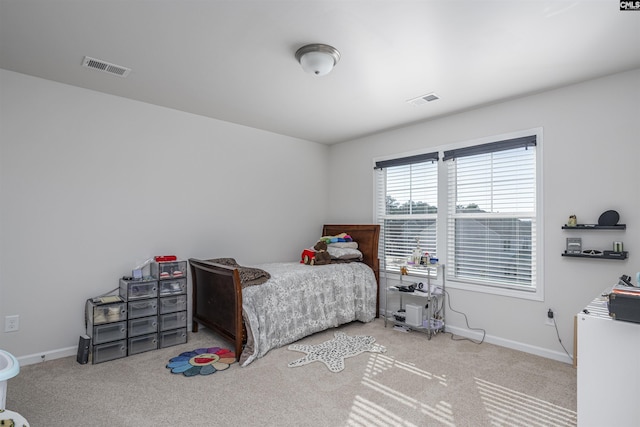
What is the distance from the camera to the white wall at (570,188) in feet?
8.92

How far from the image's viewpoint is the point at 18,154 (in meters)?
2.84

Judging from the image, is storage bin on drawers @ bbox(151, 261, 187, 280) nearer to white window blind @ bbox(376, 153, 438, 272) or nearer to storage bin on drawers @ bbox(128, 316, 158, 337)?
storage bin on drawers @ bbox(128, 316, 158, 337)

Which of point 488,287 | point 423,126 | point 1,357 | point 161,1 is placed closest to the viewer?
point 1,357

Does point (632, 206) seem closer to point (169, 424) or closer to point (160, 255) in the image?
point (169, 424)

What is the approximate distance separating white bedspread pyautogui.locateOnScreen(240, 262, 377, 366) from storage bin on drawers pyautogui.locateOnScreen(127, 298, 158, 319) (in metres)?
0.95

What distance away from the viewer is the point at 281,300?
3299mm

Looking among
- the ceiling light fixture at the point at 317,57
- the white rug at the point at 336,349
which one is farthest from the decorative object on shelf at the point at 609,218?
the ceiling light fixture at the point at 317,57

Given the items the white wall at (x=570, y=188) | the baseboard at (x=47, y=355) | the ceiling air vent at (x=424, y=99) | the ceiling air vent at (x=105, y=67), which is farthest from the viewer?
the ceiling air vent at (x=424, y=99)

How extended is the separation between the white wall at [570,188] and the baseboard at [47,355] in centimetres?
386

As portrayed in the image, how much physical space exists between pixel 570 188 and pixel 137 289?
13.4ft

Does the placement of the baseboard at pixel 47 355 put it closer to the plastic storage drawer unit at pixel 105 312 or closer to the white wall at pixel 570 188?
the plastic storage drawer unit at pixel 105 312

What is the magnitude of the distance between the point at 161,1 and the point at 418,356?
3.34m

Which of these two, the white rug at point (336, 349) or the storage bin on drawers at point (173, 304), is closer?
the white rug at point (336, 349)

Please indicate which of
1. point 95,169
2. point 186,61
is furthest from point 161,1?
point 95,169
